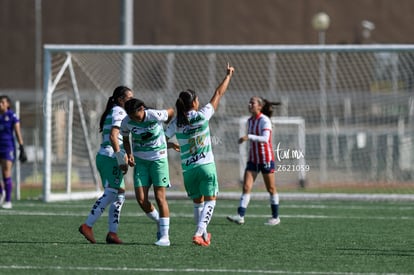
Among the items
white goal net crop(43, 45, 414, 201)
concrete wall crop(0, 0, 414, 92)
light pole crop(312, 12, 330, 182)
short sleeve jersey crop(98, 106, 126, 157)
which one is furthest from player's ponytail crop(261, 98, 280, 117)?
concrete wall crop(0, 0, 414, 92)

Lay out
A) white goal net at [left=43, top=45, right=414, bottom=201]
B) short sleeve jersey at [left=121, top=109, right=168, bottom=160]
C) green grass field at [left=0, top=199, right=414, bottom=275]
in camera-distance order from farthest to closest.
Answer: white goal net at [left=43, top=45, right=414, bottom=201] < short sleeve jersey at [left=121, top=109, right=168, bottom=160] < green grass field at [left=0, top=199, right=414, bottom=275]

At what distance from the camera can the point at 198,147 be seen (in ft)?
41.1

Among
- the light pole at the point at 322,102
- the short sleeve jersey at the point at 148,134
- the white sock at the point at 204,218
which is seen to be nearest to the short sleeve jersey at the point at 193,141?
the short sleeve jersey at the point at 148,134

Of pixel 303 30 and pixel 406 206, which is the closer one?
pixel 406 206

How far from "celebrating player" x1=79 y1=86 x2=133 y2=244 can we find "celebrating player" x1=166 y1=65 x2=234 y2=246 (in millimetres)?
688

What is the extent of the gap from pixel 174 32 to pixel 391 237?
43.7m

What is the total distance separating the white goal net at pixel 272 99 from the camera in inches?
892

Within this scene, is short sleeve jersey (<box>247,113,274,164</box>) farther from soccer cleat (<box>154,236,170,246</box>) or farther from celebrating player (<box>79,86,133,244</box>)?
soccer cleat (<box>154,236,170,246</box>)

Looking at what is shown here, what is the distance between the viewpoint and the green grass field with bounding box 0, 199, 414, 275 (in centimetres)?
1036

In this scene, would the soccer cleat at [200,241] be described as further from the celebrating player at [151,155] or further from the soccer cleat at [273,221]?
the soccer cleat at [273,221]

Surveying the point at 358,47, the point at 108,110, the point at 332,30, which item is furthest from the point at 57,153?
the point at 332,30

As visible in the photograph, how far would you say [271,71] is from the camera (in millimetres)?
28328

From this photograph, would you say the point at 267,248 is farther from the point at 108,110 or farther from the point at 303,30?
the point at 303,30

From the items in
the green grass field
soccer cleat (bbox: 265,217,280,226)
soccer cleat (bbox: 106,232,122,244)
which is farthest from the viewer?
soccer cleat (bbox: 265,217,280,226)
